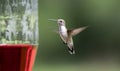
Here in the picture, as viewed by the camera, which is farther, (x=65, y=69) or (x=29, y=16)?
(x=65, y=69)

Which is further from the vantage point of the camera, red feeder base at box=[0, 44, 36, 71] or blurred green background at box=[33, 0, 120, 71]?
blurred green background at box=[33, 0, 120, 71]

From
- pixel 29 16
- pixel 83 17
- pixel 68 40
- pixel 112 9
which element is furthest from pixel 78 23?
pixel 29 16

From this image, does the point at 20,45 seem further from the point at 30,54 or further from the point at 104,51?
the point at 104,51

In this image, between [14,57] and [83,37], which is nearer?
[14,57]

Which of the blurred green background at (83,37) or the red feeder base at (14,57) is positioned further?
the blurred green background at (83,37)
